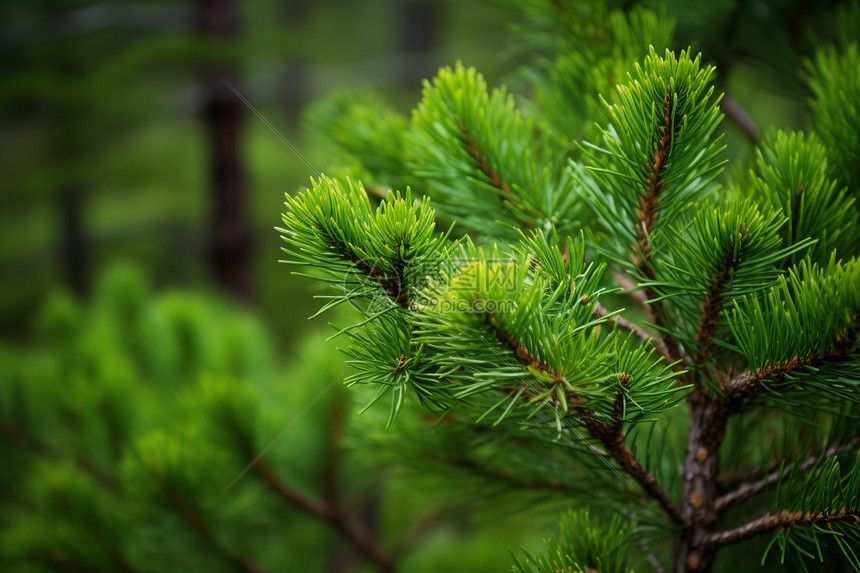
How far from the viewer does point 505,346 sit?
345 millimetres

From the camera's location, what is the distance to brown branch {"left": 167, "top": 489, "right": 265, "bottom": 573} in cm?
69

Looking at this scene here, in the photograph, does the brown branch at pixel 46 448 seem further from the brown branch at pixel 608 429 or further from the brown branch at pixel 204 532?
the brown branch at pixel 608 429

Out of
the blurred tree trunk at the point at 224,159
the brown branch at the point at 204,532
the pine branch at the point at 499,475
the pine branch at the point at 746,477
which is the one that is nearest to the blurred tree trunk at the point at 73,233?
the blurred tree trunk at the point at 224,159

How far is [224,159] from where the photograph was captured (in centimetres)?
277

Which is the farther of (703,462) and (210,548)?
(210,548)

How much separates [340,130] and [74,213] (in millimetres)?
6468

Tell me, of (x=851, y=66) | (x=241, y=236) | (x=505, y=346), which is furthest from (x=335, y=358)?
(x=241, y=236)

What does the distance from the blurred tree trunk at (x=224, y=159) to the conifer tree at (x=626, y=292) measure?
2488mm

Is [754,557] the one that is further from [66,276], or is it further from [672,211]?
[66,276]

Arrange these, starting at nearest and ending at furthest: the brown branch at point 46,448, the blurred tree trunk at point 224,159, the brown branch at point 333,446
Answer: the brown branch at point 333,446
the brown branch at point 46,448
the blurred tree trunk at point 224,159

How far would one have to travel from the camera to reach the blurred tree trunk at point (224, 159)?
9.06 ft

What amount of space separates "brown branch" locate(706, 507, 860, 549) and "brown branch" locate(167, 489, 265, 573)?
2.08 ft

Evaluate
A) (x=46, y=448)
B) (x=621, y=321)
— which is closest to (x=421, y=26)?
(x=46, y=448)

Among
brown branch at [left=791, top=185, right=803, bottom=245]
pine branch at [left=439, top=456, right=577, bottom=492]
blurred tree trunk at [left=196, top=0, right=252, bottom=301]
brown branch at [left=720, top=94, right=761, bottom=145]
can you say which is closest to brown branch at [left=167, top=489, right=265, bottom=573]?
pine branch at [left=439, top=456, right=577, bottom=492]
